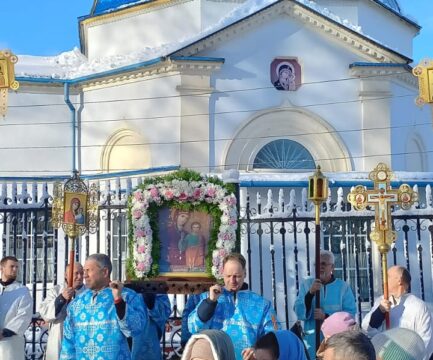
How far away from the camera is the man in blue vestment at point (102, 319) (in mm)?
5289

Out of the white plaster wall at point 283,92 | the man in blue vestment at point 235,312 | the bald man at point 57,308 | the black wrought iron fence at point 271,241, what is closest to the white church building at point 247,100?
the white plaster wall at point 283,92

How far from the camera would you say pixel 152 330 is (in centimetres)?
626

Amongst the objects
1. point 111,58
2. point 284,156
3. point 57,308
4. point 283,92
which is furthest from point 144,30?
point 57,308

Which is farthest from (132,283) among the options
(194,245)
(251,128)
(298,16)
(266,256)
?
(298,16)

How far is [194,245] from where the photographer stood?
6.35 m

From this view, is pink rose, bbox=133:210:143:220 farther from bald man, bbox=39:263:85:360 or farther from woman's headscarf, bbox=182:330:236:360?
woman's headscarf, bbox=182:330:236:360

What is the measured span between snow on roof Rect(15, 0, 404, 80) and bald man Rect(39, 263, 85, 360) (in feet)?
37.0

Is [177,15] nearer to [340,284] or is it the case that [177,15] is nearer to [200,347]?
[340,284]

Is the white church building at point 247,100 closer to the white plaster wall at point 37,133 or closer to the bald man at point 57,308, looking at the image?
the white plaster wall at point 37,133

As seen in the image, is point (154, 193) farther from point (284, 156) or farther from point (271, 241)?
point (284, 156)

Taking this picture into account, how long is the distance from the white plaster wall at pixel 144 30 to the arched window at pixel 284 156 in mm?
3725

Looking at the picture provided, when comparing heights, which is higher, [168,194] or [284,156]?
[284,156]

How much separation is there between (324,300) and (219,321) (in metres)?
1.61

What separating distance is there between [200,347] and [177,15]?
16.7m
